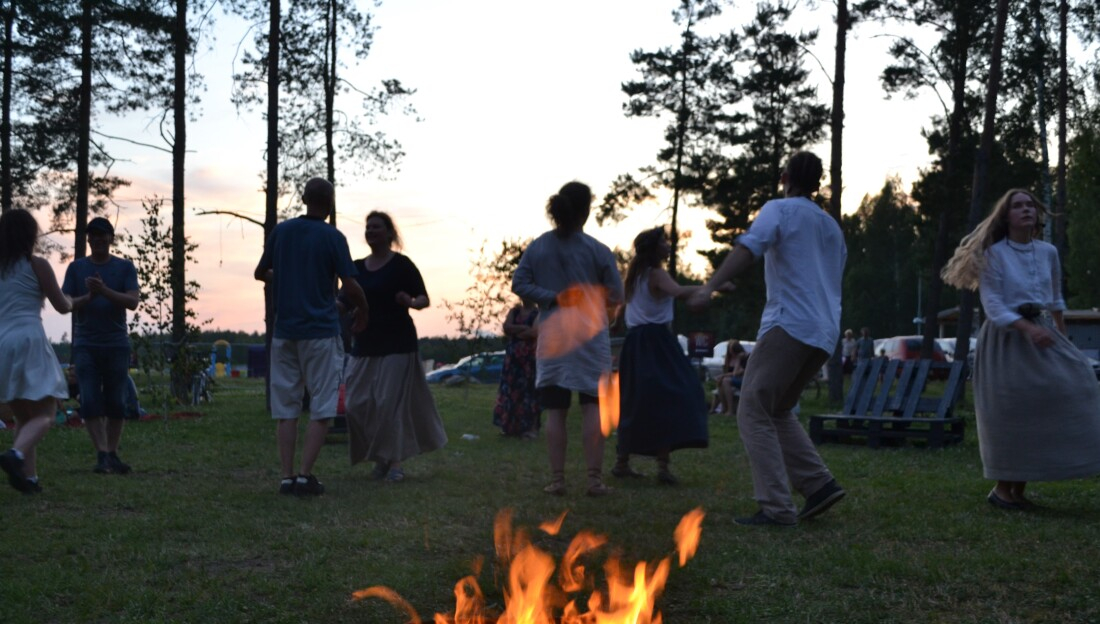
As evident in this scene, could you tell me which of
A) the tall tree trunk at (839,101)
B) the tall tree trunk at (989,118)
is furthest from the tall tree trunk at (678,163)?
the tall tree trunk at (989,118)

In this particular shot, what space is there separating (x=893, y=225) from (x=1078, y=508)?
273ft

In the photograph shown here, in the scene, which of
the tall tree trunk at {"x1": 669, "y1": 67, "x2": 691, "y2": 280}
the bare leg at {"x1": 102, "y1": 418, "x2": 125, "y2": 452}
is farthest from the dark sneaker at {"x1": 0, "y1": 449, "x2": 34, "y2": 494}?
the tall tree trunk at {"x1": 669, "y1": 67, "x2": 691, "y2": 280}

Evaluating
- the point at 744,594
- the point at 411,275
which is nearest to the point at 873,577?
the point at 744,594

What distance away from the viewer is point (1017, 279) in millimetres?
6688

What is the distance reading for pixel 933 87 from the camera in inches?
917

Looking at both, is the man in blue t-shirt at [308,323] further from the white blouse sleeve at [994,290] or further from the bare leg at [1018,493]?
the bare leg at [1018,493]

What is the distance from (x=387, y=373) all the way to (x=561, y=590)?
4447 mm

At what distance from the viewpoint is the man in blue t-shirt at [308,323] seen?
24.5 ft

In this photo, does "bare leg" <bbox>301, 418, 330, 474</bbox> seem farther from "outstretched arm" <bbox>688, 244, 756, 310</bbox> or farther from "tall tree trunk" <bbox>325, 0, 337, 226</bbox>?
"tall tree trunk" <bbox>325, 0, 337, 226</bbox>

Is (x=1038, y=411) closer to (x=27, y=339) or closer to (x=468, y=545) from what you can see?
(x=468, y=545)

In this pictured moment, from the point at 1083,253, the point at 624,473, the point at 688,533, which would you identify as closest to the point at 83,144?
the point at 624,473

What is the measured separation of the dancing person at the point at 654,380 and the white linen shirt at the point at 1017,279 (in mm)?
2321

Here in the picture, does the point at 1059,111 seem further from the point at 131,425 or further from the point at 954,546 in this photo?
the point at 954,546

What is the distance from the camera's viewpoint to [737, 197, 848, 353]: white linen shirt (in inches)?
237
